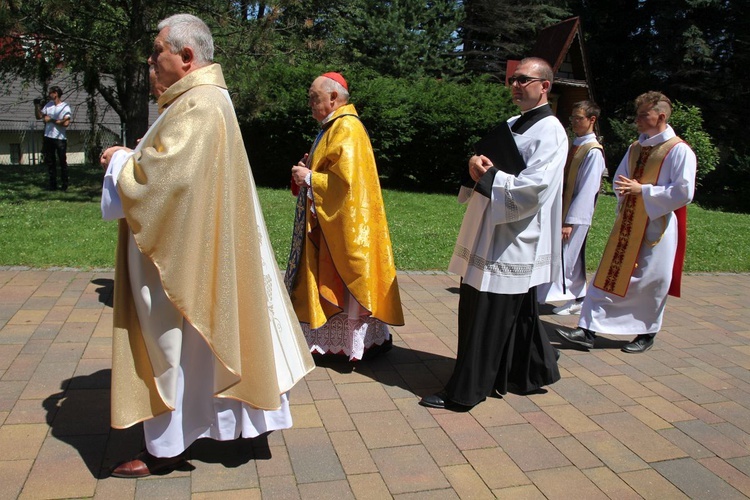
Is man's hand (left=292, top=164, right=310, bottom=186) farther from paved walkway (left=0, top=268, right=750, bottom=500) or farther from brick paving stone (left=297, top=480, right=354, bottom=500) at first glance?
brick paving stone (left=297, top=480, right=354, bottom=500)

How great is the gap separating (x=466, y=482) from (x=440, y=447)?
0.35 metres

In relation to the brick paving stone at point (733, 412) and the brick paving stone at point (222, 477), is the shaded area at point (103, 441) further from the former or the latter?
the brick paving stone at point (733, 412)

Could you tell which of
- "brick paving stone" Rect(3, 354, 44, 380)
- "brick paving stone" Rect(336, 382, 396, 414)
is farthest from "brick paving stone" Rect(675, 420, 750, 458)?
"brick paving stone" Rect(3, 354, 44, 380)

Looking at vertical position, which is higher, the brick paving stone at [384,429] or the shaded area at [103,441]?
the brick paving stone at [384,429]

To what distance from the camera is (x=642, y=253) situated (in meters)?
5.20

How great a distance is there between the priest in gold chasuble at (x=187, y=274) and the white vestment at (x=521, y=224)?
53.2 inches

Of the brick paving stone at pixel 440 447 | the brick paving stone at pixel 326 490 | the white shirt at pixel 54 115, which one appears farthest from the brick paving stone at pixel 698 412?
the white shirt at pixel 54 115

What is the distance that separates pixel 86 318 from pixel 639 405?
13.4 feet

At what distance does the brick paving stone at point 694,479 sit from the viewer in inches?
125

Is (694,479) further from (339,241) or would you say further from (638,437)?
(339,241)

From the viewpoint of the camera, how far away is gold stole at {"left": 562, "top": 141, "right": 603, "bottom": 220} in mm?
5941

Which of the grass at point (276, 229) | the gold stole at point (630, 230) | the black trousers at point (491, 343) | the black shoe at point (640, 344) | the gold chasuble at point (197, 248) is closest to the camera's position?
the gold chasuble at point (197, 248)

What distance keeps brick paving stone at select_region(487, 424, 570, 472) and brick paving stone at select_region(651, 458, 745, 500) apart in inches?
20.0

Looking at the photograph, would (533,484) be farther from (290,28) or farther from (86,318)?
(290,28)
